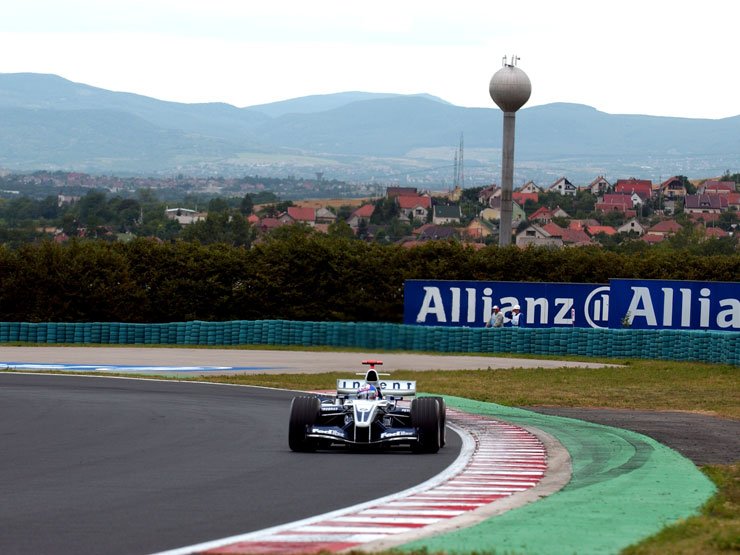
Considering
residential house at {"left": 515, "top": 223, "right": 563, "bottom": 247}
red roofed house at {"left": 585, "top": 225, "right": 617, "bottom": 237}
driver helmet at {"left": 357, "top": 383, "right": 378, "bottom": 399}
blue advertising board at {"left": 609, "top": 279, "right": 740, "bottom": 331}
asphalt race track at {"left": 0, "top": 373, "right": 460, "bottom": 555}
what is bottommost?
asphalt race track at {"left": 0, "top": 373, "right": 460, "bottom": 555}

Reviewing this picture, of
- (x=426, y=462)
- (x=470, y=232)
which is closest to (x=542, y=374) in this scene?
(x=426, y=462)

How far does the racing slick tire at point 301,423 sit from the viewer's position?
17.2 m

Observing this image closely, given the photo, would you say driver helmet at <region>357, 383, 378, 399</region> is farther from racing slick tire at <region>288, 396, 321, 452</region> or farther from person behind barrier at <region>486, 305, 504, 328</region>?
person behind barrier at <region>486, 305, 504, 328</region>

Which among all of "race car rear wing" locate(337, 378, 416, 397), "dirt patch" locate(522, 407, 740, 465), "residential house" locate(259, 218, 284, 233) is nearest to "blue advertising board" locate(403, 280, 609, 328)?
"dirt patch" locate(522, 407, 740, 465)

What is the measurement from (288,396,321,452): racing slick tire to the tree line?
33.2 meters

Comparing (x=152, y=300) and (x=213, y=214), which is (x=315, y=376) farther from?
(x=213, y=214)

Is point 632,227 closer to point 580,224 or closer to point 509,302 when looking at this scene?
point 580,224

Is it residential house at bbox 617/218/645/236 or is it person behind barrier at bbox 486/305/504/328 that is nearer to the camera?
person behind barrier at bbox 486/305/504/328

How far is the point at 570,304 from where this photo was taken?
1738 inches

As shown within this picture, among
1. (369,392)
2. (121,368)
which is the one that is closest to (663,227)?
(121,368)

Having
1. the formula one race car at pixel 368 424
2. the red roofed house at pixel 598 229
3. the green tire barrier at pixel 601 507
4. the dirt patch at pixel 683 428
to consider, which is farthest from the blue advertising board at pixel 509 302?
the red roofed house at pixel 598 229

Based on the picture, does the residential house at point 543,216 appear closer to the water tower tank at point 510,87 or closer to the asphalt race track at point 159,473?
the water tower tank at point 510,87

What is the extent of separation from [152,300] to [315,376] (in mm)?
20592

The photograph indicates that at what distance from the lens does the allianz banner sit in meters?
42.0
